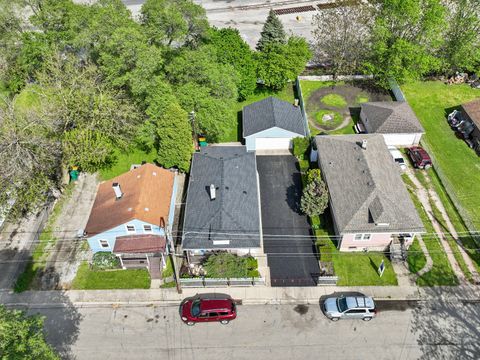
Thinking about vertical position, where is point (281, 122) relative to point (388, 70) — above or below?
below

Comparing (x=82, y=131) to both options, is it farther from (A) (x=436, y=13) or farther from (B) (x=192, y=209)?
(A) (x=436, y=13)

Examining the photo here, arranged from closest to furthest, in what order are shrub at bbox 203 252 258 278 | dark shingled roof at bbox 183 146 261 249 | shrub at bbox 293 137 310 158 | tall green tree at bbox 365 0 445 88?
1. shrub at bbox 203 252 258 278
2. dark shingled roof at bbox 183 146 261 249
3. shrub at bbox 293 137 310 158
4. tall green tree at bbox 365 0 445 88

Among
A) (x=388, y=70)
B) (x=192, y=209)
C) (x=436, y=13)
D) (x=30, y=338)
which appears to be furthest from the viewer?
(x=388, y=70)

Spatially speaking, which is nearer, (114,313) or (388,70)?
(114,313)

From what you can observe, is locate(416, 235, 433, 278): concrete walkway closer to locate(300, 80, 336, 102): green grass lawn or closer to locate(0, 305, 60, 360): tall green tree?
locate(300, 80, 336, 102): green grass lawn

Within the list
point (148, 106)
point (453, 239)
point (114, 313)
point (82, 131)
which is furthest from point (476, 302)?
point (82, 131)

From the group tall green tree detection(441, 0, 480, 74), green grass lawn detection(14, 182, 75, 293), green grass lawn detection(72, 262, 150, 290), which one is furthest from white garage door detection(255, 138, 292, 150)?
tall green tree detection(441, 0, 480, 74)
